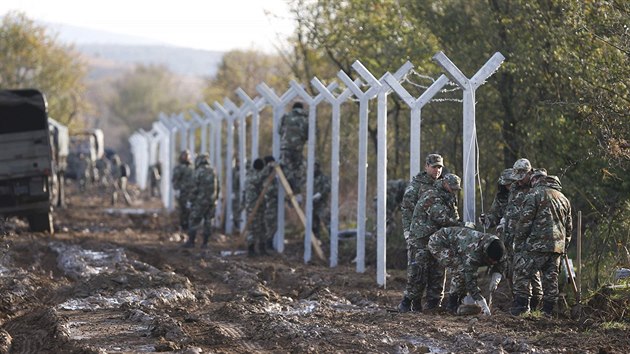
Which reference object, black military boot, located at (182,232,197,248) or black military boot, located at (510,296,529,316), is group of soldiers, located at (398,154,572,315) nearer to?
black military boot, located at (510,296,529,316)

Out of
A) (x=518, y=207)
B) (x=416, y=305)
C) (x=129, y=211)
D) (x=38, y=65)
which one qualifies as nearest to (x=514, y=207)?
(x=518, y=207)

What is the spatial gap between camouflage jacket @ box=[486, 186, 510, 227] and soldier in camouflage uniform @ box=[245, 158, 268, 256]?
313 inches

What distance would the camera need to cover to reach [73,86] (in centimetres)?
5944

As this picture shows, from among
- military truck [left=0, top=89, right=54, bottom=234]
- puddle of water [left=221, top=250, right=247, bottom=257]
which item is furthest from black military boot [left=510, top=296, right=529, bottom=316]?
military truck [left=0, top=89, right=54, bottom=234]

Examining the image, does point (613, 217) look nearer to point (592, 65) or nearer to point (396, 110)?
point (592, 65)

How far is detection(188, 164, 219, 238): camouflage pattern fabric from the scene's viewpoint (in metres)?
22.5

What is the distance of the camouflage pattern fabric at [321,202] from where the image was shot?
875 inches

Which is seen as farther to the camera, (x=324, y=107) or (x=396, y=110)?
(x=324, y=107)

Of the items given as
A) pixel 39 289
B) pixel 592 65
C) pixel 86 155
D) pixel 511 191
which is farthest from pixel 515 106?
pixel 86 155

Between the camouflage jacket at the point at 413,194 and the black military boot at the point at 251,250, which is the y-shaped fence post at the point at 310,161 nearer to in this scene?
the black military boot at the point at 251,250

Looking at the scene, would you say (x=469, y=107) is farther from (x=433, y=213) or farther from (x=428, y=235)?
(x=428, y=235)

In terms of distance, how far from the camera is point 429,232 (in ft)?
43.2

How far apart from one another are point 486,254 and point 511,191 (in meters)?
0.98

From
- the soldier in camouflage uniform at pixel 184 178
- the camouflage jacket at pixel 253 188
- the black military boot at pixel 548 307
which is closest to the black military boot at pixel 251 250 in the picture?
the camouflage jacket at pixel 253 188
